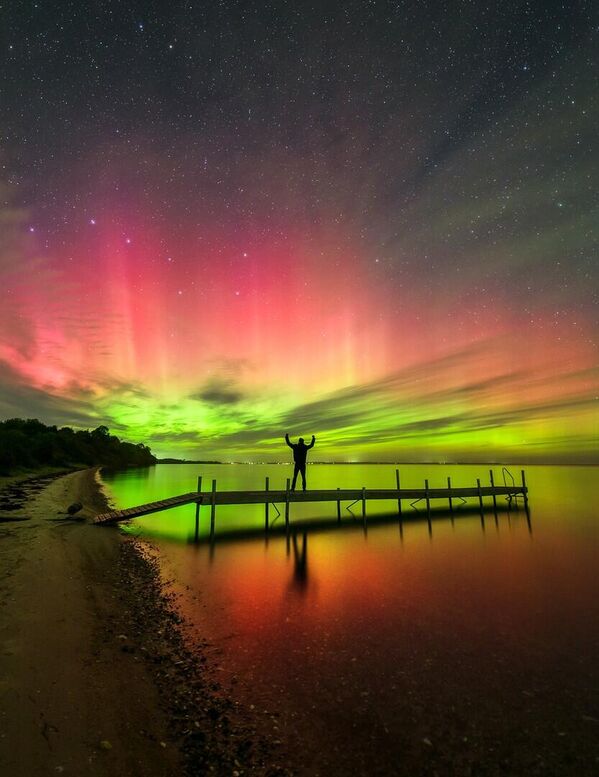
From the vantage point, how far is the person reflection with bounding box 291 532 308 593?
51.3 feet

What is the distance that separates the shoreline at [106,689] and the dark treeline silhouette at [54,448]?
146ft

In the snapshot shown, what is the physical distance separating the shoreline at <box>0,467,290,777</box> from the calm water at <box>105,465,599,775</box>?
2.47 ft

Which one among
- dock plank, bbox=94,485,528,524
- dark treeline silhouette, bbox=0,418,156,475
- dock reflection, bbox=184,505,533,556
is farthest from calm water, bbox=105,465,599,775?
dark treeline silhouette, bbox=0,418,156,475

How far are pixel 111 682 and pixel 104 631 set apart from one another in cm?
243

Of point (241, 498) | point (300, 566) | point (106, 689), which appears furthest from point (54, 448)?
point (106, 689)

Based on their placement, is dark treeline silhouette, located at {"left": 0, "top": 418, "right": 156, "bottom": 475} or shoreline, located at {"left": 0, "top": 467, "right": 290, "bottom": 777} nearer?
shoreline, located at {"left": 0, "top": 467, "right": 290, "bottom": 777}

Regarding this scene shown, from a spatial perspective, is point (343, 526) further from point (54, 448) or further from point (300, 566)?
point (54, 448)

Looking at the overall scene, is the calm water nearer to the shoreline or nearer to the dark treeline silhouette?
the shoreline

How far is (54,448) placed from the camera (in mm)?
80000

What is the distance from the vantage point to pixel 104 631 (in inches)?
345

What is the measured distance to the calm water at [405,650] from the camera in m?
6.05

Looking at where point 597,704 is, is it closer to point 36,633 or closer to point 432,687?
point 432,687

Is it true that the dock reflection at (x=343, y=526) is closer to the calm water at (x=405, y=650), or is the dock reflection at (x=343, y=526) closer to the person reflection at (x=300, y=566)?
the person reflection at (x=300, y=566)

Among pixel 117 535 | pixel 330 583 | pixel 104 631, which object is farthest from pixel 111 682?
pixel 117 535
